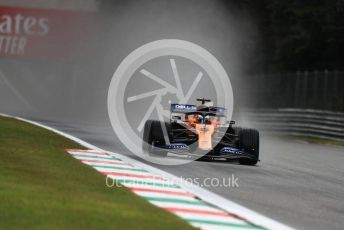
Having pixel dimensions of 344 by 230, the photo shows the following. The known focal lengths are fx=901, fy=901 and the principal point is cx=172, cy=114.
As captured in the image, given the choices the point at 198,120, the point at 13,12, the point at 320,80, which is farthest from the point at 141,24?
the point at 198,120

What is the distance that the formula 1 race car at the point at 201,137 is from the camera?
14.4m

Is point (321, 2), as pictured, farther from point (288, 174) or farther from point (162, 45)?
point (288, 174)

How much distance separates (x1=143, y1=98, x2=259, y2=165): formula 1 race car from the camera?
A: 14422mm

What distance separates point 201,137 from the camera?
14398 millimetres

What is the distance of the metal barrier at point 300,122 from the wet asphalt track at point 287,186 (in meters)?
10.5

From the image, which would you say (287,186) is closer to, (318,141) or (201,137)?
(201,137)

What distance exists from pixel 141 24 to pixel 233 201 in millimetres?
40858

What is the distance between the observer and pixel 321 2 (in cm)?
4734
